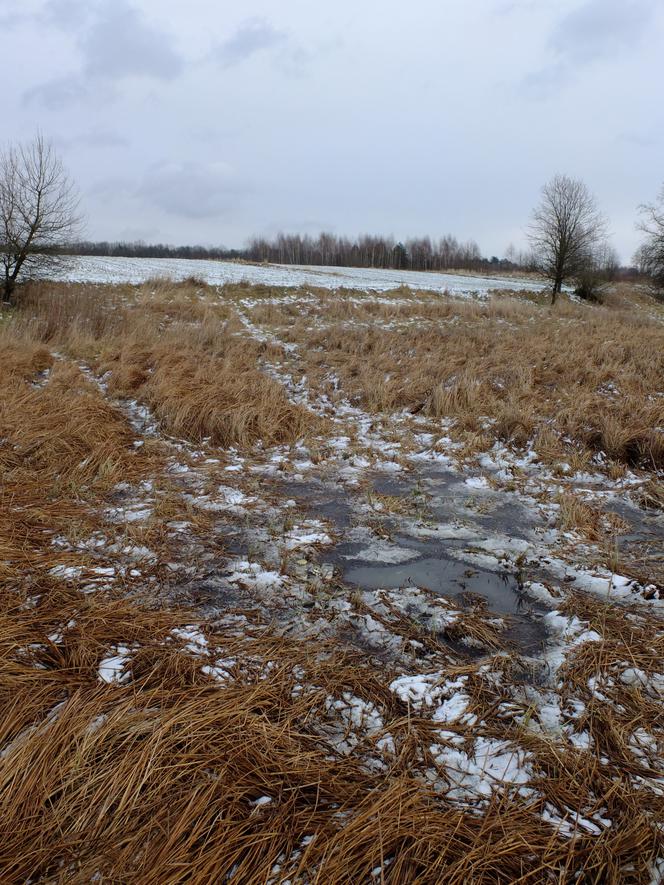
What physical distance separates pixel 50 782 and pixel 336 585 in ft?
5.91

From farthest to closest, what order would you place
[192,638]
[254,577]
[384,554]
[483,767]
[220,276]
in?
[220,276] → [384,554] → [254,577] → [192,638] → [483,767]

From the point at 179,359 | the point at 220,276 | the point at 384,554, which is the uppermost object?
the point at 220,276

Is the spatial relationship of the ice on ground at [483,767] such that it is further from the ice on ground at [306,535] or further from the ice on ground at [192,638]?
the ice on ground at [306,535]

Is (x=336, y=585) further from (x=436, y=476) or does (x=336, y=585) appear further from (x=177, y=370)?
(x=177, y=370)

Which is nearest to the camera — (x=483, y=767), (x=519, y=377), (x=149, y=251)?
(x=483, y=767)

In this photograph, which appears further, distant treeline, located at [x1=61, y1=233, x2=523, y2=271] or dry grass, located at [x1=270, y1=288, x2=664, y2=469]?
distant treeline, located at [x1=61, y1=233, x2=523, y2=271]

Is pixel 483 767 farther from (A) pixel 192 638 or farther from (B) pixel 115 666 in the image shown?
(B) pixel 115 666

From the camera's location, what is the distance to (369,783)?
5.65 feet

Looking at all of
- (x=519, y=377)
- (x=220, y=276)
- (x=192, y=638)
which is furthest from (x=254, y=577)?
(x=220, y=276)

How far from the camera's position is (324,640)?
8.31 feet

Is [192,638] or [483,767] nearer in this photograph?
[483,767]

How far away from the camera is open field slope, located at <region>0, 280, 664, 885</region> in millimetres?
1512

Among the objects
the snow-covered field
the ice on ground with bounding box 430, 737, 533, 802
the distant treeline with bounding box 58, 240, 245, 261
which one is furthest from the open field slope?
the distant treeline with bounding box 58, 240, 245, 261

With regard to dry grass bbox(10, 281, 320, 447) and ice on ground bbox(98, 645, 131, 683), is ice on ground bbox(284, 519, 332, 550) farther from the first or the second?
dry grass bbox(10, 281, 320, 447)
